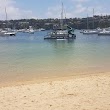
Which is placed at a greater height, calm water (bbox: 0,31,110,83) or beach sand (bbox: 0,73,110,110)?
beach sand (bbox: 0,73,110,110)

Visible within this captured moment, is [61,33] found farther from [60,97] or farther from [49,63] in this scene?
[60,97]

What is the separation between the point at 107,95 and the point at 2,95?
12.7 feet

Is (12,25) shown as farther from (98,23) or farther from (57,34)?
(57,34)

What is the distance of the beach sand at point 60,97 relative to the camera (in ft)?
33.3

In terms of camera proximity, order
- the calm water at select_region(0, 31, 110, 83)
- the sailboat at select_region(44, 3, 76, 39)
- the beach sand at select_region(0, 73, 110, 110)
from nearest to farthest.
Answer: the beach sand at select_region(0, 73, 110, 110) → the calm water at select_region(0, 31, 110, 83) → the sailboat at select_region(44, 3, 76, 39)

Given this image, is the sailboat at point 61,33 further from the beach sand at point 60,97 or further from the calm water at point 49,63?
the beach sand at point 60,97

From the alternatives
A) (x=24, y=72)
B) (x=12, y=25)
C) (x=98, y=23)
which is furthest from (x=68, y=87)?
(x=12, y=25)

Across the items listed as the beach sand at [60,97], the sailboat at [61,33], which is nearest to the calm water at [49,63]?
the beach sand at [60,97]

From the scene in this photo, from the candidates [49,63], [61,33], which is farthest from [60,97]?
[61,33]

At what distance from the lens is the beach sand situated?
10.2 metres

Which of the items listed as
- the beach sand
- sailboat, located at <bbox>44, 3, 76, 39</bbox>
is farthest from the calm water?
sailboat, located at <bbox>44, 3, 76, 39</bbox>

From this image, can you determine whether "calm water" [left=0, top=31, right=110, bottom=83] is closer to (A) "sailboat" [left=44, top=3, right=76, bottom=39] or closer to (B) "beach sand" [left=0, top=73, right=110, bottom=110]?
(B) "beach sand" [left=0, top=73, right=110, bottom=110]

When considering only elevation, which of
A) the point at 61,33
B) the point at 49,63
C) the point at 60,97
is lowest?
the point at 61,33

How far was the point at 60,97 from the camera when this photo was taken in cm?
1147
